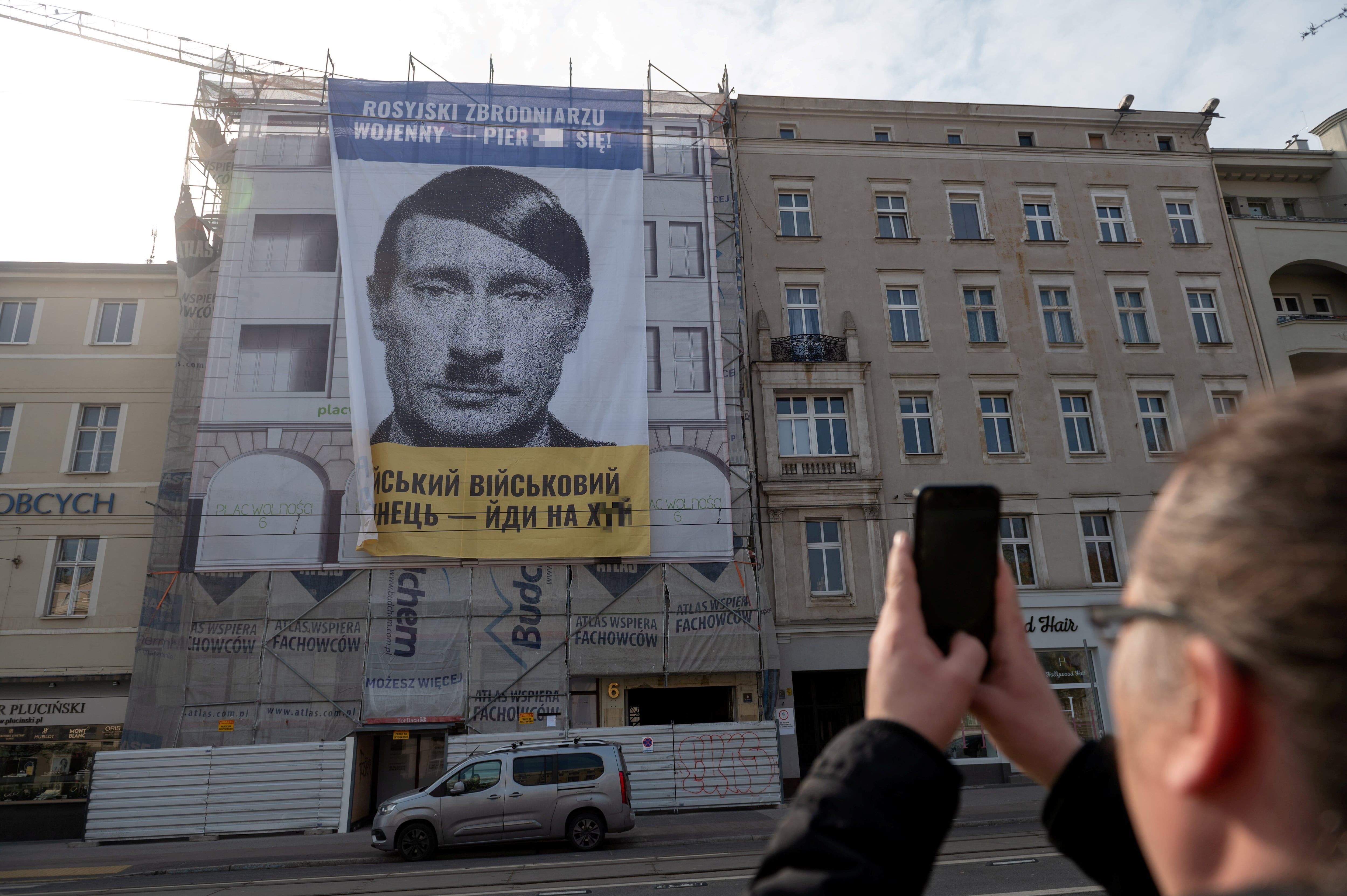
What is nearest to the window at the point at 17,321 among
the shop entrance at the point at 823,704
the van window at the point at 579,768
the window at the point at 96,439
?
the window at the point at 96,439

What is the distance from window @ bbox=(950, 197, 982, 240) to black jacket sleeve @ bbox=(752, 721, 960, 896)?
88.0 ft

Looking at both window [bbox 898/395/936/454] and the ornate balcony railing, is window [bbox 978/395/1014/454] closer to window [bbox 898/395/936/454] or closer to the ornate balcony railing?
window [bbox 898/395/936/454]

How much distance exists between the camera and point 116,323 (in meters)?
23.0

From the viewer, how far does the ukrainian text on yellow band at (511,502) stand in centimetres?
1955

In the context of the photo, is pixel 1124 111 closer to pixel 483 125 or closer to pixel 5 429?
pixel 483 125

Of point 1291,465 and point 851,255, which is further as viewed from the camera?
point 851,255

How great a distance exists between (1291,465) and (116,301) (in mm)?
27855

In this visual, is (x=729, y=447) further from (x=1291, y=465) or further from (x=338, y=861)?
(x=1291, y=465)

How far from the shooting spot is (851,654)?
21016 mm

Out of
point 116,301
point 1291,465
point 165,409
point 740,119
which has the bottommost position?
point 1291,465

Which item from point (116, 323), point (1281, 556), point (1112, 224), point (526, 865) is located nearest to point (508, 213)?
point (116, 323)

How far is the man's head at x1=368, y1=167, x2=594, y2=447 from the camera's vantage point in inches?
810

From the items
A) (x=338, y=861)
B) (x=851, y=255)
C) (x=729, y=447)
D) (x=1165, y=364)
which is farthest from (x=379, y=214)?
(x=1165, y=364)

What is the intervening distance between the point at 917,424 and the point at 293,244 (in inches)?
687
